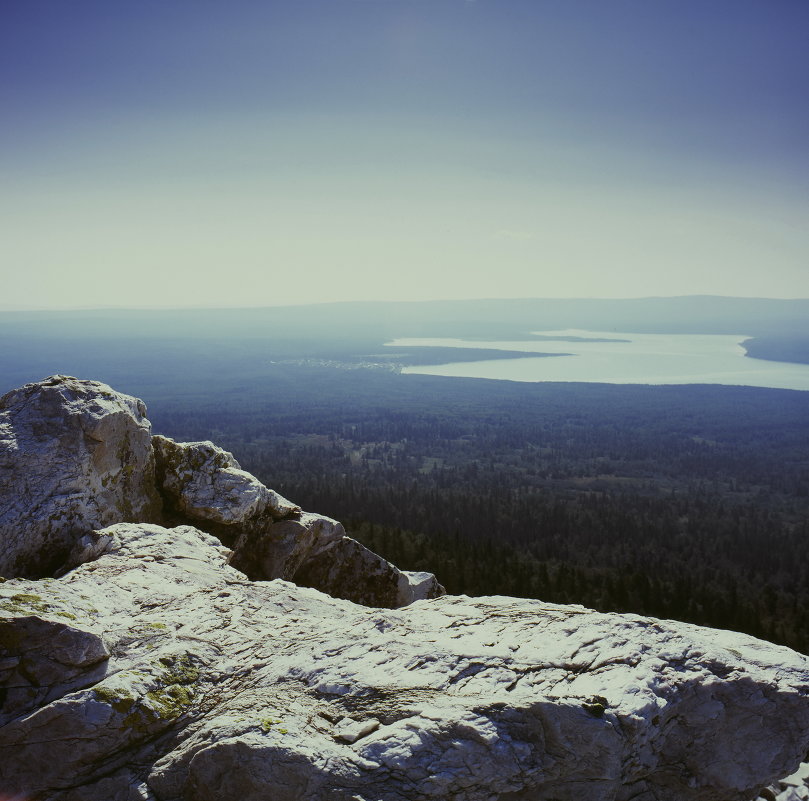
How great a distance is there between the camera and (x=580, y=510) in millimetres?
105188

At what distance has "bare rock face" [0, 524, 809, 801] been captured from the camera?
6398 millimetres

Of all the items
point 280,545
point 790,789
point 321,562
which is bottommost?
point 321,562

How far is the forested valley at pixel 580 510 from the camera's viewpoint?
51.5 m

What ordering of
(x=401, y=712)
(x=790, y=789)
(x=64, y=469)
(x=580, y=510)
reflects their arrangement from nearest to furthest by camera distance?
(x=401, y=712) < (x=790, y=789) < (x=64, y=469) < (x=580, y=510)

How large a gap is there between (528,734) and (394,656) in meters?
1.87

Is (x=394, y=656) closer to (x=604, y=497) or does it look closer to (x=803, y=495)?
(x=604, y=497)

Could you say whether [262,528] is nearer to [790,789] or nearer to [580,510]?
[790,789]

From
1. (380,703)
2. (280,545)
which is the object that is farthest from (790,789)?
(280,545)

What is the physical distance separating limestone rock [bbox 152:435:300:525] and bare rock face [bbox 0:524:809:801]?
759 centimetres

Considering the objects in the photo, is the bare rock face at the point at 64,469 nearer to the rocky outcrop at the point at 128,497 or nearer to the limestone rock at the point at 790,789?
the rocky outcrop at the point at 128,497

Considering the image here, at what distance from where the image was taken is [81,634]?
25.7 feet

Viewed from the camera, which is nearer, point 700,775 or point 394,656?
point 700,775

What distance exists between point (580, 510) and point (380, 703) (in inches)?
4051

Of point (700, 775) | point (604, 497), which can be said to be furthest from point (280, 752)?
point (604, 497)
